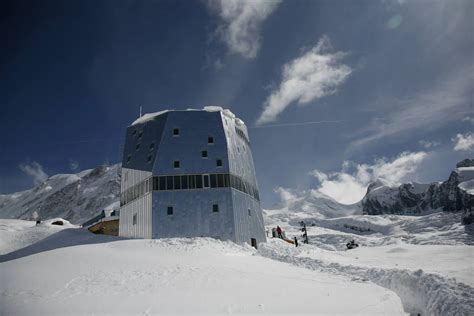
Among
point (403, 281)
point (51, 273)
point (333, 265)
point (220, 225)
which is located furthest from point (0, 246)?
point (403, 281)

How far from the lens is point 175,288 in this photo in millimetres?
12430

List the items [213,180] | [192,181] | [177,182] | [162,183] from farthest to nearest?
[213,180] < [192,181] < [177,182] < [162,183]

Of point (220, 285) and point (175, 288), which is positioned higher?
point (175, 288)

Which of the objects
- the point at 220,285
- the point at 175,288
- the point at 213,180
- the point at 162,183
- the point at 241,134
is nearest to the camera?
the point at 175,288

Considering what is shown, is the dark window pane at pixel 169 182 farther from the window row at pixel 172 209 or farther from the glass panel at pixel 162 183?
the window row at pixel 172 209

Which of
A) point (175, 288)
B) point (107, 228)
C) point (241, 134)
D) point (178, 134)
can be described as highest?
point (241, 134)

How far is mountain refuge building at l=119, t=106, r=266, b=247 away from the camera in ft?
96.7

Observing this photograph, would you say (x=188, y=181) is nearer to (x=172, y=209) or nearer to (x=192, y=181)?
(x=192, y=181)

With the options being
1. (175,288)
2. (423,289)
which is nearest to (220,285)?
(175,288)

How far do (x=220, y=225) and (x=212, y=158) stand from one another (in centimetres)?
681

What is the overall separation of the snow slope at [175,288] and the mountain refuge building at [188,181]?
981 cm

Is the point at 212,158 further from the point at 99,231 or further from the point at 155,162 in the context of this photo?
the point at 99,231

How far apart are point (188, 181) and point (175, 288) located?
1864 centimetres

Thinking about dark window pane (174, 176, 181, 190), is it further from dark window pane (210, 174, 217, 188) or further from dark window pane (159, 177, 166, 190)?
dark window pane (210, 174, 217, 188)
